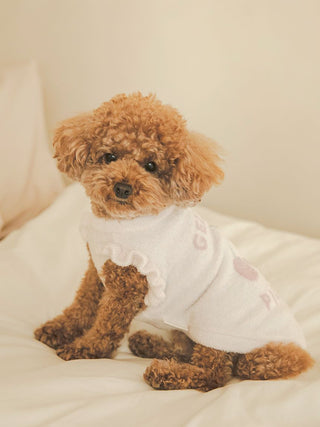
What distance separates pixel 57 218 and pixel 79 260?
241 mm

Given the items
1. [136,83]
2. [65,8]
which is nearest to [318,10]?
[136,83]

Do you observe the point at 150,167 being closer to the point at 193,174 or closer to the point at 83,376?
the point at 193,174

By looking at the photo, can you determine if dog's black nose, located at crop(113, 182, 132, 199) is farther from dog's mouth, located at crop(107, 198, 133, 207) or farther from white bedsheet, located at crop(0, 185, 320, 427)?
white bedsheet, located at crop(0, 185, 320, 427)

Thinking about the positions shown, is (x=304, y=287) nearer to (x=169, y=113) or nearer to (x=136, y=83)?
(x=169, y=113)

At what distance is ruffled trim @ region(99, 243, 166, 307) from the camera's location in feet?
3.49

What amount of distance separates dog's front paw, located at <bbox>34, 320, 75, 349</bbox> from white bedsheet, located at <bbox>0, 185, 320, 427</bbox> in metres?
0.03

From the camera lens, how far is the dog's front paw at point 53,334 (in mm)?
1185

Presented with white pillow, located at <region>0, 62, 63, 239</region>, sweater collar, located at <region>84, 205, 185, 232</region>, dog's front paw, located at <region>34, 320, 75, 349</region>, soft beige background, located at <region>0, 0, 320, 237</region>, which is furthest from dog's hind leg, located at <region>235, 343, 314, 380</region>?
soft beige background, located at <region>0, 0, 320, 237</region>

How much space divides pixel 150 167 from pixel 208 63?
1.16m

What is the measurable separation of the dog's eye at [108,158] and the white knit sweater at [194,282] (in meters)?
0.16

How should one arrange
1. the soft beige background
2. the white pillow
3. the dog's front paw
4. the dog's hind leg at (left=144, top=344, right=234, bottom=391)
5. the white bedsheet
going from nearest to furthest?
the white bedsheet → the dog's hind leg at (left=144, top=344, right=234, bottom=391) → the dog's front paw → the white pillow → the soft beige background

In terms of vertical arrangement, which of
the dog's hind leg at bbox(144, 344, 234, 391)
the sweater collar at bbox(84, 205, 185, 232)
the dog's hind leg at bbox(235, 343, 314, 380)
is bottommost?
the dog's hind leg at bbox(144, 344, 234, 391)

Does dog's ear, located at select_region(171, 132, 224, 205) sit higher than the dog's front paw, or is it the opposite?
dog's ear, located at select_region(171, 132, 224, 205)

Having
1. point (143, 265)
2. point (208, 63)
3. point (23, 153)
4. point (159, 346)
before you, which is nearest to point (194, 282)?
point (143, 265)
